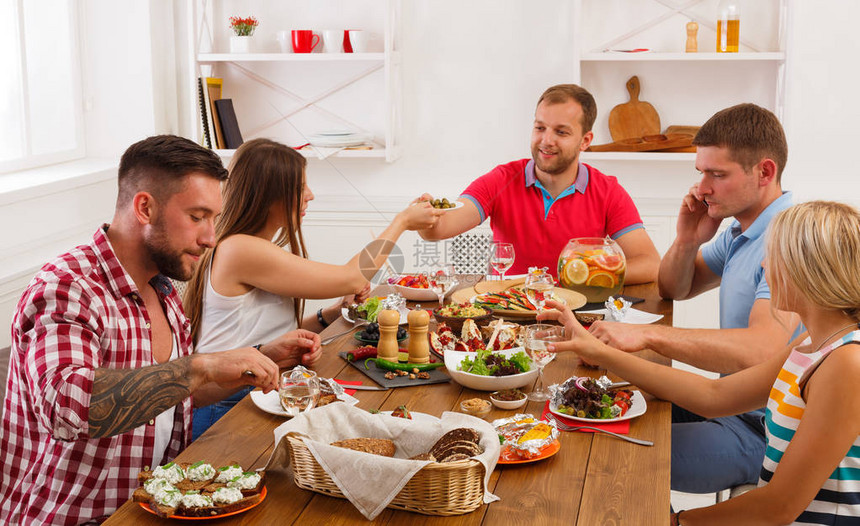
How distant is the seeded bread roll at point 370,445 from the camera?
141 centimetres

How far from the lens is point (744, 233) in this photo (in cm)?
236

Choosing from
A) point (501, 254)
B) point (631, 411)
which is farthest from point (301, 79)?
point (631, 411)

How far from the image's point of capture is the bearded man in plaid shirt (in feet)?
4.76

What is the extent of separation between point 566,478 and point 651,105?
2852 millimetres

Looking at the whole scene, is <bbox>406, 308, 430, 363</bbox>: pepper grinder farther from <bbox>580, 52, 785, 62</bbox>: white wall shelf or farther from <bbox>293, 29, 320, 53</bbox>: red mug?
<bbox>293, 29, 320, 53</bbox>: red mug

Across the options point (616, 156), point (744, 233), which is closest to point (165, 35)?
point (616, 156)

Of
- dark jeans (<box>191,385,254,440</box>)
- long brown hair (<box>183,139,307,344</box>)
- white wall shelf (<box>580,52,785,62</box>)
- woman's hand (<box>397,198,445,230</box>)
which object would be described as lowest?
dark jeans (<box>191,385,254,440</box>)

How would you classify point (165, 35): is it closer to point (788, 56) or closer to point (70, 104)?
point (70, 104)

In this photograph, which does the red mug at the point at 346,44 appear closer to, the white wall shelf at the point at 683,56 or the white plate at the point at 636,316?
the white wall shelf at the point at 683,56

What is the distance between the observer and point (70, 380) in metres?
1.41

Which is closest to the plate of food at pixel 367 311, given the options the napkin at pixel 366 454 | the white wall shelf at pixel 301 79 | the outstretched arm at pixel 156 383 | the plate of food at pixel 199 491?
the outstretched arm at pixel 156 383

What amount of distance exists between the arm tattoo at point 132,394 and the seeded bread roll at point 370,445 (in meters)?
0.31

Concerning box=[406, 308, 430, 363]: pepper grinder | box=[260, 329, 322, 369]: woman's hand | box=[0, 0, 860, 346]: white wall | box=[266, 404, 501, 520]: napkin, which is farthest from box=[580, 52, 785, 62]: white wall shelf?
box=[266, 404, 501, 520]: napkin

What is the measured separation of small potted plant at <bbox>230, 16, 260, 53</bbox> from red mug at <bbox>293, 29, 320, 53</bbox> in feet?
0.77
